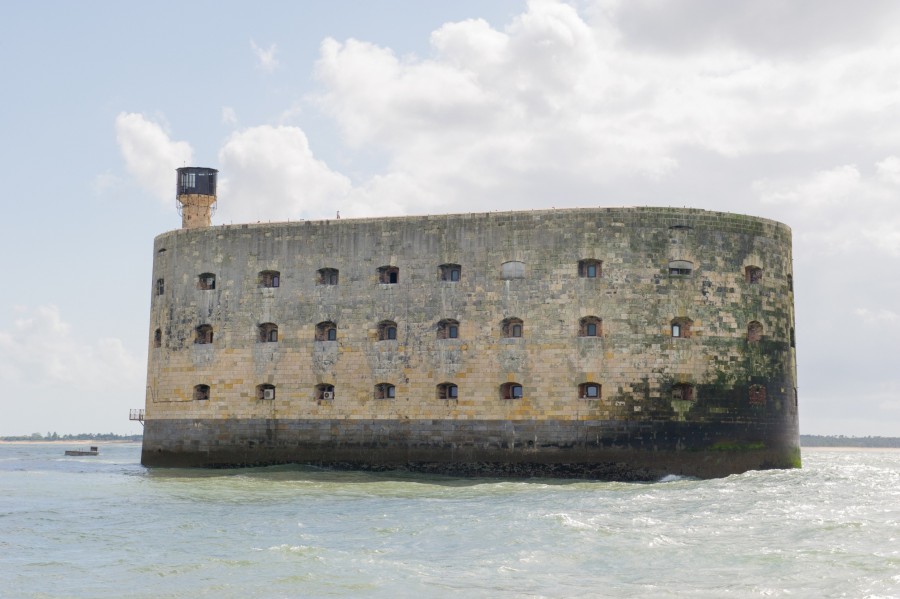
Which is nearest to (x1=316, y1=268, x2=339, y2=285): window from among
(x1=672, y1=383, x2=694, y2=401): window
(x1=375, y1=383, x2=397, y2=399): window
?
(x1=375, y1=383, x2=397, y2=399): window

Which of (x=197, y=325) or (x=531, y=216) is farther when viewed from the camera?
Answer: (x=197, y=325)

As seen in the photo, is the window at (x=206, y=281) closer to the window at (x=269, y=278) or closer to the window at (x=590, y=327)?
the window at (x=269, y=278)

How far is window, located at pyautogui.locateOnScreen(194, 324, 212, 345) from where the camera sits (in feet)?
109

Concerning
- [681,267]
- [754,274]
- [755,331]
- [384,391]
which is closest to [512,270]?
[681,267]

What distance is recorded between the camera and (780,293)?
3106 centimetres

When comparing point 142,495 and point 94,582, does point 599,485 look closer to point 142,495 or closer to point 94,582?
point 142,495

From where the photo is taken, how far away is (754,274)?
30.7 meters

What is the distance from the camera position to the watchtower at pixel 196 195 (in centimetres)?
3822

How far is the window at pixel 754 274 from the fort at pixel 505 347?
41 millimetres

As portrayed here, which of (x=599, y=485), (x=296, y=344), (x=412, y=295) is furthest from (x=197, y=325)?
(x=599, y=485)

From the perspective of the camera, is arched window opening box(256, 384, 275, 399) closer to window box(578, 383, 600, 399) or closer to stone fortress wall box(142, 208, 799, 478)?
stone fortress wall box(142, 208, 799, 478)

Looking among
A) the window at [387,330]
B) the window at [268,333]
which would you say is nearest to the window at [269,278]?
the window at [268,333]

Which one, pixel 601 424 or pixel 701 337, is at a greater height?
pixel 701 337

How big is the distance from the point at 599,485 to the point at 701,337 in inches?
210
